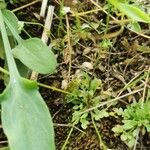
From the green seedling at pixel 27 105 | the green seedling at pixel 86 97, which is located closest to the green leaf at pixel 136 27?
the green seedling at pixel 86 97

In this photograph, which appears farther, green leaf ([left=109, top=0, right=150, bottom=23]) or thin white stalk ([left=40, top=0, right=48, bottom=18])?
thin white stalk ([left=40, top=0, right=48, bottom=18])

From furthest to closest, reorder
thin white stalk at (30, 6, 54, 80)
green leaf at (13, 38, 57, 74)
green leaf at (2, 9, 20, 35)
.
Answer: thin white stalk at (30, 6, 54, 80)
green leaf at (2, 9, 20, 35)
green leaf at (13, 38, 57, 74)

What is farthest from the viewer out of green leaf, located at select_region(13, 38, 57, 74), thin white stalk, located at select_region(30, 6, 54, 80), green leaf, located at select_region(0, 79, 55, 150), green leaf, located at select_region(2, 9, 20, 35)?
thin white stalk, located at select_region(30, 6, 54, 80)

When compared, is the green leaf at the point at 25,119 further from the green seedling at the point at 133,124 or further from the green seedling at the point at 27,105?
the green seedling at the point at 133,124

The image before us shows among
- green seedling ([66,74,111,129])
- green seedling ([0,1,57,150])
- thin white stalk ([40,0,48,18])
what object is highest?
thin white stalk ([40,0,48,18])

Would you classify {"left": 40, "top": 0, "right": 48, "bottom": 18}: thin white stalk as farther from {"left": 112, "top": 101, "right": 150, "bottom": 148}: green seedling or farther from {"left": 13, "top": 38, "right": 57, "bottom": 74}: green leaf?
{"left": 112, "top": 101, "right": 150, "bottom": 148}: green seedling

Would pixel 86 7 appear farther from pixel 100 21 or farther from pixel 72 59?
pixel 72 59

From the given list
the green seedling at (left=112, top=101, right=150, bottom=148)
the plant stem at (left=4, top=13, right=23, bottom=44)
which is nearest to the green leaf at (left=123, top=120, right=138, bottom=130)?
the green seedling at (left=112, top=101, right=150, bottom=148)

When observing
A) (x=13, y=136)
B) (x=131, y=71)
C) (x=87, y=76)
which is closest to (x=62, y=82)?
(x=87, y=76)

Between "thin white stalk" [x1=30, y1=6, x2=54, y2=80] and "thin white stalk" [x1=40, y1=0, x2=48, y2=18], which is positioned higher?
"thin white stalk" [x1=40, y1=0, x2=48, y2=18]
